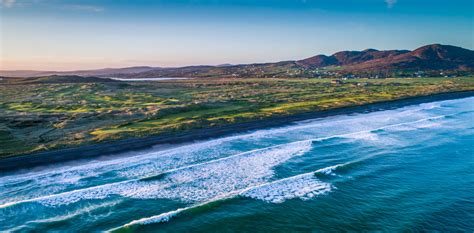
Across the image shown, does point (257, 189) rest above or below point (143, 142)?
below

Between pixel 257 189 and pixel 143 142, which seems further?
pixel 143 142

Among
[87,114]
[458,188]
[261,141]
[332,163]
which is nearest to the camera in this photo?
[458,188]

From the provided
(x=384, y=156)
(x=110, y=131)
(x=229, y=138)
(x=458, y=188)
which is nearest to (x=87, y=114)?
(x=110, y=131)

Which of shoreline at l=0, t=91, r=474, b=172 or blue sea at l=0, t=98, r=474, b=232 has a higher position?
shoreline at l=0, t=91, r=474, b=172

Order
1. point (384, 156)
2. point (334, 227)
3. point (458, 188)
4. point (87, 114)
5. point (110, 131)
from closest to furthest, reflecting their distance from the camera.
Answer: point (334, 227) < point (458, 188) < point (384, 156) < point (110, 131) < point (87, 114)

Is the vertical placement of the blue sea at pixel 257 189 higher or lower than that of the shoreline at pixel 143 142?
lower

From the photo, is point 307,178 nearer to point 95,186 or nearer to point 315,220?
point 315,220

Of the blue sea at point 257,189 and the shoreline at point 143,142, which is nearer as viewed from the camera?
the blue sea at point 257,189

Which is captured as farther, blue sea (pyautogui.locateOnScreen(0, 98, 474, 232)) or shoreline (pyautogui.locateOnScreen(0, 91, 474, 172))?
shoreline (pyautogui.locateOnScreen(0, 91, 474, 172))
